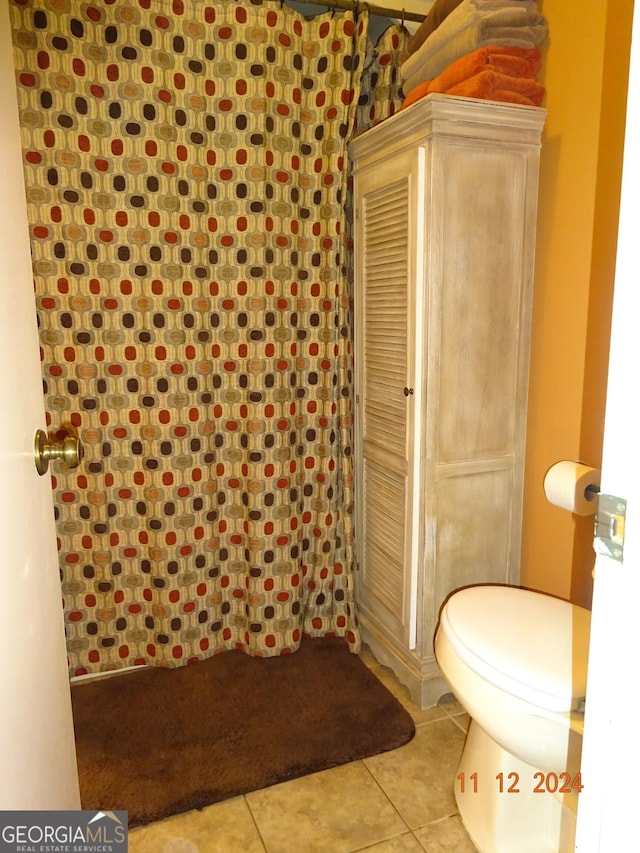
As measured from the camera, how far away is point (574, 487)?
1.46 metres

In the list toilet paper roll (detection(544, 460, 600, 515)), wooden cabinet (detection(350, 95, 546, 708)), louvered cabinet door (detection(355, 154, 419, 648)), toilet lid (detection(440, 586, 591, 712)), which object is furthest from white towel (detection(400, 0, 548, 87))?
toilet lid (detection(440, 586, 591, 712))

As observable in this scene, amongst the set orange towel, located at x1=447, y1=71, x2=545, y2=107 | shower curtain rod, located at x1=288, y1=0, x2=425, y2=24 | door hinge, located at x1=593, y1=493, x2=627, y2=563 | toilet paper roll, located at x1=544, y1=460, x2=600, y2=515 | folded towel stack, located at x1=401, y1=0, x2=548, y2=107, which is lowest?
toilet paper roll, located at x1=544, y1=460, x2=600, y2=515

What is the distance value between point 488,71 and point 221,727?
2.11m

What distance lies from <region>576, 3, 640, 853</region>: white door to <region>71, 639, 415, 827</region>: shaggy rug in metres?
1.23

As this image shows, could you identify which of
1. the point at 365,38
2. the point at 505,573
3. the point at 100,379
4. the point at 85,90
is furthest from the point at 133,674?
the point at 365,38

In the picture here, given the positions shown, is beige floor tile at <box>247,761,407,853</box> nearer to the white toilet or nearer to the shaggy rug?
the shaggy rug

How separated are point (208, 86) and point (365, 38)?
0.57 meters

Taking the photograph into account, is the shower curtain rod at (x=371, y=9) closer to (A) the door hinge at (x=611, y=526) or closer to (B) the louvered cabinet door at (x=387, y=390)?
(B) the louvered cabinet door at (x=387, y=390)

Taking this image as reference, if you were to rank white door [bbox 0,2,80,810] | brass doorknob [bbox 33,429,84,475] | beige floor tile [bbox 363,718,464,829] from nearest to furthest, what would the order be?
white door [bbox 0,2,80,810], brass doorknob [bbox 33,429,84,475], beige floor tile [bbox 363,718,464,829]

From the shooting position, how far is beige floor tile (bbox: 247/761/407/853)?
1517 mm

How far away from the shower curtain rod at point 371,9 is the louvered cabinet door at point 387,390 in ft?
1.88

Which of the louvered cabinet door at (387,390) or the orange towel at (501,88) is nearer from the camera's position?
the orange towel at (501,88)

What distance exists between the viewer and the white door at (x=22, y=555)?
33.0 inches

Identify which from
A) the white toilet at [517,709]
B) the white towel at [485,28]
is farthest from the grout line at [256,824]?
the white towel at [485,28]
